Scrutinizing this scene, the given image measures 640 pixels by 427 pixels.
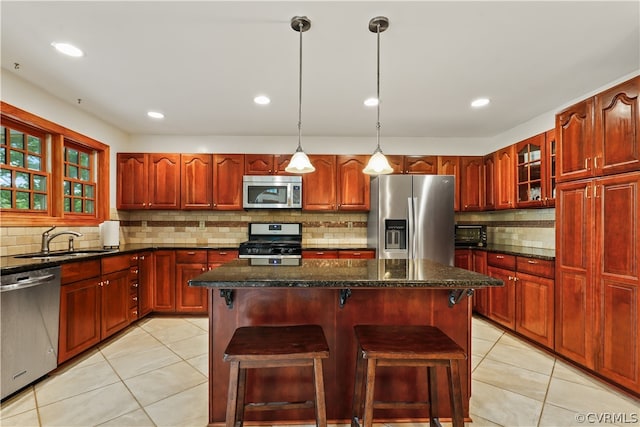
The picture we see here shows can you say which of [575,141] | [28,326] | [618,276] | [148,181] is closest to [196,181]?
[148,181]

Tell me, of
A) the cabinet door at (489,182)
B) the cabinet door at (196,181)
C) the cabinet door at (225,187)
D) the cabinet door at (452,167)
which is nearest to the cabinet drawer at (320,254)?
the cabinet door at (225,187)

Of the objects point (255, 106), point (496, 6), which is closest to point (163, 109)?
point (255, 106)

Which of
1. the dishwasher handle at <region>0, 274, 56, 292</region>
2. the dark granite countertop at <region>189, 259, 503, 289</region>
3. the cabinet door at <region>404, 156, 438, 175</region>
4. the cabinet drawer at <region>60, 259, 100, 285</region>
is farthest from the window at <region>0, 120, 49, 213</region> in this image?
the cabinet door at <region>404, 156, 438, 175</region>

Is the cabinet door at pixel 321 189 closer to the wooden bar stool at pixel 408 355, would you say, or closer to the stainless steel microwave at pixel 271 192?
the stainless steel microwave at pixel 271 192

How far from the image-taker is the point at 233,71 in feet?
7.98

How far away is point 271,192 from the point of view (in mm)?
4059

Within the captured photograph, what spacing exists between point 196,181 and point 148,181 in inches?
24.6

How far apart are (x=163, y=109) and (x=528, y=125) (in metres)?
4.07

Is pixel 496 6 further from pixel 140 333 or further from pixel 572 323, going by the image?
pixel 140 333

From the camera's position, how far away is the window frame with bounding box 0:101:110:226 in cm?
261

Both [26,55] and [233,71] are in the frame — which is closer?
[26,55]

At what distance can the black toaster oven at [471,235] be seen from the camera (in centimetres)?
405

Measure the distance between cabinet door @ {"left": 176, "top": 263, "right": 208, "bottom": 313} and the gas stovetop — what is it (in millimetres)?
681

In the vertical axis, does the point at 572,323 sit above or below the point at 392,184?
below
